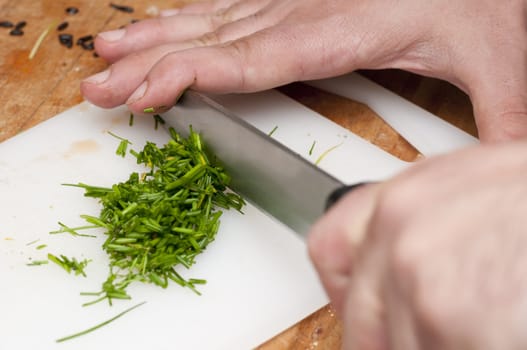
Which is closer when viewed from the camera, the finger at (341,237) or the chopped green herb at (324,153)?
the finger at (341,237)

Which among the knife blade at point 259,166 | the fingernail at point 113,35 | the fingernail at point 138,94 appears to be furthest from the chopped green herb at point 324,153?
the fingernail at point 113,35

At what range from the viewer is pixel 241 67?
186 cm

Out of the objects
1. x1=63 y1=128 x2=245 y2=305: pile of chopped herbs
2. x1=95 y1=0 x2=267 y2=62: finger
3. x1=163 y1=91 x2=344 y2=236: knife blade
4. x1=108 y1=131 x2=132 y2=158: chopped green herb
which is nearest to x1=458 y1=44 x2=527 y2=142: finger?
x1=163 y1=91 x2=344 y2=236: knife blade

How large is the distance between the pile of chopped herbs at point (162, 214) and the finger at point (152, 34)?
0.43 metres

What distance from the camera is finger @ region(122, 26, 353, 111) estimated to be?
1.81 meters

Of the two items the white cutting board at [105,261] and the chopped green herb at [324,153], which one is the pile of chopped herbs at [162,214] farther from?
the chopped green herb at [324,153]

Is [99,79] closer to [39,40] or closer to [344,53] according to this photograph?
[39,40]

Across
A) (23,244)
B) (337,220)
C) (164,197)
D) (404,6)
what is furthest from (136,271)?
(404,6)

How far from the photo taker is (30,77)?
2195 millimetres

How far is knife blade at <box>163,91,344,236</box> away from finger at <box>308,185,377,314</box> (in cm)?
34

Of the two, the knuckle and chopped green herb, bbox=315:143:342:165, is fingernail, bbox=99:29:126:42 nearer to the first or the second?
the knuckle

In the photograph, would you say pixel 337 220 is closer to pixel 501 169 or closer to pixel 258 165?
pixel 501 169

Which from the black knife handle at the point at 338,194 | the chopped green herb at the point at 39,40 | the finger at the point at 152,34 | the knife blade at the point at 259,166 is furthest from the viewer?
the chopped green herb at the point at 39,40

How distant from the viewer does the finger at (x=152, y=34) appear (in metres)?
2.12
